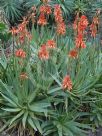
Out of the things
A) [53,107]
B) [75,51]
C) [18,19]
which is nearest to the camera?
[75,51]

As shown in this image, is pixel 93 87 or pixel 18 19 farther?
pixel 18 19

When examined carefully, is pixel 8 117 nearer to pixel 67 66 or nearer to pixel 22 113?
pixel 22 113

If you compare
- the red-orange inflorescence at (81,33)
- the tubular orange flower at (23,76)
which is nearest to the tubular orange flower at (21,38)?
the tubular orange flower at (23,76)

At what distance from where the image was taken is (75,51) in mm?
5488

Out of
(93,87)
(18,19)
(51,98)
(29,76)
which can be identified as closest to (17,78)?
(29,76)

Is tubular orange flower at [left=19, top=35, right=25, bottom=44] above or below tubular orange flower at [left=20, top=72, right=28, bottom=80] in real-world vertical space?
above

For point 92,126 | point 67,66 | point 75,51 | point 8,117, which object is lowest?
point 92,126

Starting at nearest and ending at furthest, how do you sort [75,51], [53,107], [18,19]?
[75,51] → [53,107] → [18,19]

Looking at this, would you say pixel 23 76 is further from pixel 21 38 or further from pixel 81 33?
pixel 81 33

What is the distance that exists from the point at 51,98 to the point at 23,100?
38cm

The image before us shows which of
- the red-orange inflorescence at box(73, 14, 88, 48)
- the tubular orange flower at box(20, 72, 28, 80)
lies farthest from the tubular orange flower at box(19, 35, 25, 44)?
the red-orange inflorescence at box(73, 14, 88, 48)

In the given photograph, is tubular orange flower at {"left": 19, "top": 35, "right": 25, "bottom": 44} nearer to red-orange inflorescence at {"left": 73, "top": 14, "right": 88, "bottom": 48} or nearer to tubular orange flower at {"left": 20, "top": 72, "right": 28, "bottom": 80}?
tubular orange flower at {"left": 20, "top": 72, "right": 28, "bottom": 80}

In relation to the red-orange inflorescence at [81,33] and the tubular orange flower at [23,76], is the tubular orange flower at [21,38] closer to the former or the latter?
the tubular orange flower at [23,76]

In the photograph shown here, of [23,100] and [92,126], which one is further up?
[23,100]
